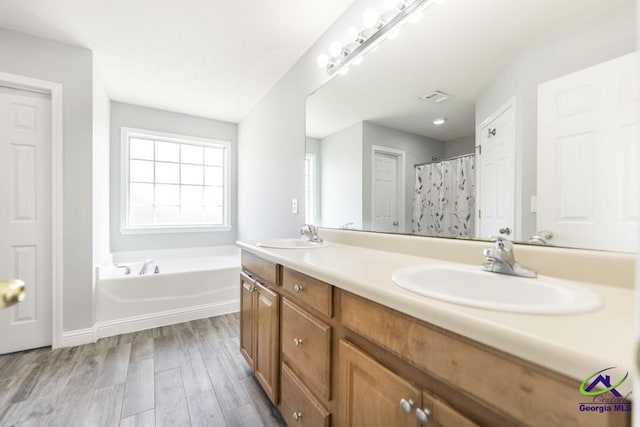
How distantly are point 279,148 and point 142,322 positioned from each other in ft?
6.66

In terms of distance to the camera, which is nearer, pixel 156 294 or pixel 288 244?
pixel 288 244

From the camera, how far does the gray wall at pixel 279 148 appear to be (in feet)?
6.66

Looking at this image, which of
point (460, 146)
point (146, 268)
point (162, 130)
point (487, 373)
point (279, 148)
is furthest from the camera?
point (162, 130)

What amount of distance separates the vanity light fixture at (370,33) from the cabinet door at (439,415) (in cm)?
148

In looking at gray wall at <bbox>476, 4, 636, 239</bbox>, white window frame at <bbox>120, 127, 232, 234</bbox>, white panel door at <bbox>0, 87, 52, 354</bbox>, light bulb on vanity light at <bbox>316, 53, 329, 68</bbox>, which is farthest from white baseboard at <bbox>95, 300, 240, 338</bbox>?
gray wall at <bbox>476, 4, 636, 239</bbox>

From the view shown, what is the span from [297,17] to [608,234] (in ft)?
6.38

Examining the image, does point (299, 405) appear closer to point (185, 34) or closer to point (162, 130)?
point (185, 34)

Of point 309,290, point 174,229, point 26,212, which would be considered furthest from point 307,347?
point 174,229

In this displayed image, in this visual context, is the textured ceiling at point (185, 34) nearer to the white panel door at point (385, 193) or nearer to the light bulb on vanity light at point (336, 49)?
the light bulb on vanity light at point (336, 49)

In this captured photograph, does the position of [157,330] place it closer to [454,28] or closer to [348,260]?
[348,260]

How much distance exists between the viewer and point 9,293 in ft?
1.22

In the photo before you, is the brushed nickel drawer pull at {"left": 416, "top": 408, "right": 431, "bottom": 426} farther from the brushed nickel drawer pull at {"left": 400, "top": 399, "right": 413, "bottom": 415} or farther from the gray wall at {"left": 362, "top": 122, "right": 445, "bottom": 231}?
the gray wall at {"left": 362, "top": 122, "right": 445, "bottom": 231}

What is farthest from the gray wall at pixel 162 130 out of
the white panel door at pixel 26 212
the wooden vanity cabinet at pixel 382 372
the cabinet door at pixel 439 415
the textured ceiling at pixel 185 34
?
the cabinet door at pixel 439 415

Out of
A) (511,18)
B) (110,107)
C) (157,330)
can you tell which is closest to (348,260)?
(511,18)
